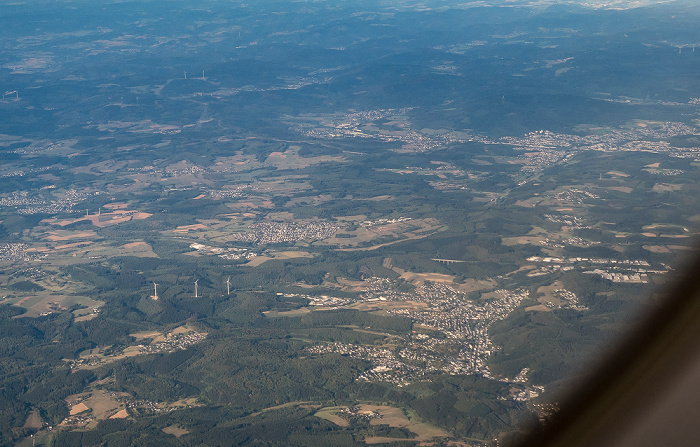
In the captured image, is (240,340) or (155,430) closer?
(155,430)

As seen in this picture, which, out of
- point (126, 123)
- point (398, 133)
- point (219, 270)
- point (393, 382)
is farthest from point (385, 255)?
point (126, 123)

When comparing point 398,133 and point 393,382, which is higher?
point 393,382

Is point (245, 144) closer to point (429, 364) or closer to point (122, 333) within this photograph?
point (122, 333)

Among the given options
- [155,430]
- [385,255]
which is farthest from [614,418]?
[385,255]

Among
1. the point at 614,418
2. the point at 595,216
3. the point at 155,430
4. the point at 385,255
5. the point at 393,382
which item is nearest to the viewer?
the point at 614,418

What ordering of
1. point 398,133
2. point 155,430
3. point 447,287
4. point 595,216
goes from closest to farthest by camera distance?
point 155,430 → point 447,287 → point 595,216 → point 398,133

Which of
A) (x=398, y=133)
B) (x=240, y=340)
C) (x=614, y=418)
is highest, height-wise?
(x=614, y=418)

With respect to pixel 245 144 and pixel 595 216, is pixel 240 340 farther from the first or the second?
pixel 245 144
